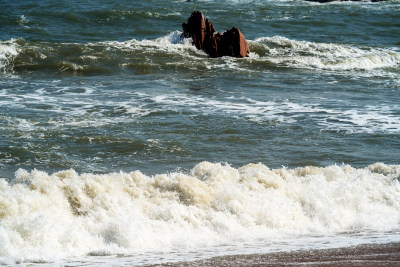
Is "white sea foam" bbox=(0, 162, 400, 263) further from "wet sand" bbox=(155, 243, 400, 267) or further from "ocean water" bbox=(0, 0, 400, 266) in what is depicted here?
"wet sand" bbox=(155, 243, 400, 267)

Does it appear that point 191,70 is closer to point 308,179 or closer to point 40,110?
point 40,110

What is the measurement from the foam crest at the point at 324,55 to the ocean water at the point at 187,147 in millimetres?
90

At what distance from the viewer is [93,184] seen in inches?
298

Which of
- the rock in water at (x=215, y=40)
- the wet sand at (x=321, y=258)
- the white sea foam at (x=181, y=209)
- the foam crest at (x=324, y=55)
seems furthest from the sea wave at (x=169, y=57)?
the wet sand at (x=321, y=258)

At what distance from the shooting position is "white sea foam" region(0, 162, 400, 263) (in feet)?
20.5

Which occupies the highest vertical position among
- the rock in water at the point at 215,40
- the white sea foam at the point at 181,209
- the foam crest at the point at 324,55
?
the rock in water at the point at 215,40

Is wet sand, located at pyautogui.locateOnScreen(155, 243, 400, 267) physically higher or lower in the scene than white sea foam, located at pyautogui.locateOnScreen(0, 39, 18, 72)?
lower

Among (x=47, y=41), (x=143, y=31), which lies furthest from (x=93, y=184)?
(x=143, y=31)

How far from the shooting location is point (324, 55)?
21906 millimetres

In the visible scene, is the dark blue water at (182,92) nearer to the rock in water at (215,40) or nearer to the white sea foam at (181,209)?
the rock in water at (215,40)

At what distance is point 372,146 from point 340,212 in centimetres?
382

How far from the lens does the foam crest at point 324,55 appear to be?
67.8 feet

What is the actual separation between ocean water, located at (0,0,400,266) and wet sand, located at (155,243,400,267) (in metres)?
0.31

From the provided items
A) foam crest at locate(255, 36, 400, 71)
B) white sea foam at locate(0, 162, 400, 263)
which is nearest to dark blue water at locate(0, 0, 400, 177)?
foam crest at locate(255, 36, 400, 71)
